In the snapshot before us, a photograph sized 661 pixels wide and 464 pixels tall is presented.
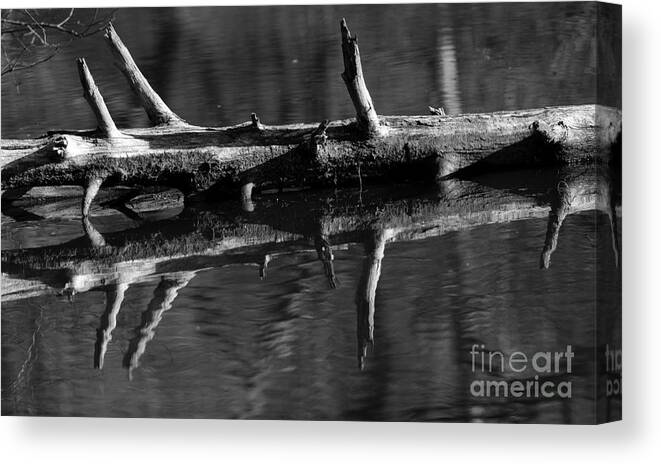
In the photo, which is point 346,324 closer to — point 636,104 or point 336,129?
point 336,129

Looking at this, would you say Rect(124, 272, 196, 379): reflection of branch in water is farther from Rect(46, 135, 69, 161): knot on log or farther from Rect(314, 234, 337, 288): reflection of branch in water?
Rect(46, 135, 69, 161): knot on log

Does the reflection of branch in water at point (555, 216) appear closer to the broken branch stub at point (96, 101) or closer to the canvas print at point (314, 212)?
the canvas print at point (314, 212)

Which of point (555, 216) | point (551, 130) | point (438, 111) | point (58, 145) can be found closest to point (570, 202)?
point (555, 216)

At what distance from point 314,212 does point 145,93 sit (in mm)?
1066

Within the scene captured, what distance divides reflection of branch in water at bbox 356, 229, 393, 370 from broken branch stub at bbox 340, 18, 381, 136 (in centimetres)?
60

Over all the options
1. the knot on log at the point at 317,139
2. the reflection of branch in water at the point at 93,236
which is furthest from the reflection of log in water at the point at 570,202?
the reflection of branch in water at the point at 93,236

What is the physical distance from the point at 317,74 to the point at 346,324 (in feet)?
4.26

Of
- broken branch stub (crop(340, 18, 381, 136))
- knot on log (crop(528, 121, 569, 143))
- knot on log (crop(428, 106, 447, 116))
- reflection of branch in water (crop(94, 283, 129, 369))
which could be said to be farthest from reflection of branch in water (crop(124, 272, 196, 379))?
knot on log (crop(528, 121, 569, 143))

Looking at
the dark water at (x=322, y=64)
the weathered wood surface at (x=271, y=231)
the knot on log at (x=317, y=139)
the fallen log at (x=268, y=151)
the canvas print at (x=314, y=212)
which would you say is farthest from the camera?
the fallen log at (x=268, y=151)

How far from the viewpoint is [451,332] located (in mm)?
5184

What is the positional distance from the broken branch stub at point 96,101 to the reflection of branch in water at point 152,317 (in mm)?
945

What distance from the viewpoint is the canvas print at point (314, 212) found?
517 cm

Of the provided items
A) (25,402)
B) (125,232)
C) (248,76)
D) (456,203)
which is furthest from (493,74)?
(25,402)

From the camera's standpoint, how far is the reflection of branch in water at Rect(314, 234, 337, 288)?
5480mm
